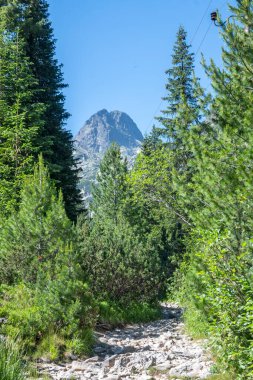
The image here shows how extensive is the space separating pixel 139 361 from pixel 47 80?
22.5 m

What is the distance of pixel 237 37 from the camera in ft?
28.2

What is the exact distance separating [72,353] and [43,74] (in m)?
21.8

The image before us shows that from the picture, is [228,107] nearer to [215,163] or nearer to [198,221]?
[215,163]

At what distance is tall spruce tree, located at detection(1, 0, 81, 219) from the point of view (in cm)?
2553

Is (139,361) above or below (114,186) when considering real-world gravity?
below

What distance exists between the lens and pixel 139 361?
9617mm

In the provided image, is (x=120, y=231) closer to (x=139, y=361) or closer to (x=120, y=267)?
(x=120, y=267)

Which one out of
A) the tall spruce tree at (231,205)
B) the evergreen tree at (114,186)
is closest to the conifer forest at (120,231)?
the tall spruce tree at (231,205)

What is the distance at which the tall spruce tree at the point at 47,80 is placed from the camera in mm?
25531

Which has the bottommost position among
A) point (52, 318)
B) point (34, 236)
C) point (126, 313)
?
point (126, 313)

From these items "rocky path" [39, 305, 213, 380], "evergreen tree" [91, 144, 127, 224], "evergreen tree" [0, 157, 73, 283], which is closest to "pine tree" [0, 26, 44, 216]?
"evergreen tree" [0, 157, 73, 283]

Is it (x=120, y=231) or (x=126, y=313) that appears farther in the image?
(x=120, y=231)

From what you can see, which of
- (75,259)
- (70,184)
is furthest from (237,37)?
(70,184)

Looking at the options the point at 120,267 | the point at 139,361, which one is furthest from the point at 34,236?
the point at 120,267
